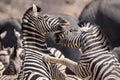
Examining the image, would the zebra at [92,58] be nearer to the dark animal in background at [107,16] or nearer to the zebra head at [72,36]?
the zebra head at [72,36]

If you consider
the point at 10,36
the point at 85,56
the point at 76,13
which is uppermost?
the point at 76,13

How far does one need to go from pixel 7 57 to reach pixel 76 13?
13.0 m

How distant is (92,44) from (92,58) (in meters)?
0.16

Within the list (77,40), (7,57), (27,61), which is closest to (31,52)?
(27,61)

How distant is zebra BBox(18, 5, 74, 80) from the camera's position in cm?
605

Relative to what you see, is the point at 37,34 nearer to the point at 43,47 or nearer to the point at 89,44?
the point at 43,47

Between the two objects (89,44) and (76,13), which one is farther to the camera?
(76,13)

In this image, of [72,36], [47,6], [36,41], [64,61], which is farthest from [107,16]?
[47,6]

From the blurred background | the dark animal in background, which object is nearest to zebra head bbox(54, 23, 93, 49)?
the dark animal in background

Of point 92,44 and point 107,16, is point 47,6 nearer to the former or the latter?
point 107,16

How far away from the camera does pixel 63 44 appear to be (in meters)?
6.14

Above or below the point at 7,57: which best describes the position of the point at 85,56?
below

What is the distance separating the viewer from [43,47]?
6.31m

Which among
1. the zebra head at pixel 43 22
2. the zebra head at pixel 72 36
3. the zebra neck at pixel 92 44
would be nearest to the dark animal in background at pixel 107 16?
the zebra head at pixel 43 22
